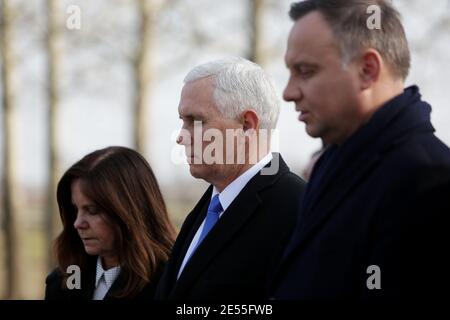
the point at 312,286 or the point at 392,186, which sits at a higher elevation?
the point at 392,186

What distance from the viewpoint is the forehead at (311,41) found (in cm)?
276

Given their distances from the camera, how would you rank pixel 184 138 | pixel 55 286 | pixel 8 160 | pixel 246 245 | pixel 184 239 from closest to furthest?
pixel 246 245, pixel 184 138, pixel 184 239, pixel 55 286, pixel 8 160

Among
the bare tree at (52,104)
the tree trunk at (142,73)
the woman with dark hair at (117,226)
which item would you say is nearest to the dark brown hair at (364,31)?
the woman with dark hair at (117,226)

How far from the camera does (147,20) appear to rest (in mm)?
13602

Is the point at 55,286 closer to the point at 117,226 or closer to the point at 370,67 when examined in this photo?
the point at 117,226

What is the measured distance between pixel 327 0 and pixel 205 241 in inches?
45.2

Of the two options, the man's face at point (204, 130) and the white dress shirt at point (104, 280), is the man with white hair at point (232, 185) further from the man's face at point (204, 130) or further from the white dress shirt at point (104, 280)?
the white dress shirt at point (104, 280)

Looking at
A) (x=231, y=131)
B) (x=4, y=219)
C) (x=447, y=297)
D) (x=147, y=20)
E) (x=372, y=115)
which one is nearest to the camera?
(x=447, y=297)

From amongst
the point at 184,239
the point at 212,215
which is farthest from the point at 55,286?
the point at 212,215

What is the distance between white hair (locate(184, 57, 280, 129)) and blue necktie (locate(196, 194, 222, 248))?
1.19 feet

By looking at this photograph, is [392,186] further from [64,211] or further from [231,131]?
[64,211]

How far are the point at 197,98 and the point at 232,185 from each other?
1.26 feet

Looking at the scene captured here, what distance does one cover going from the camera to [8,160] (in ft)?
53.2

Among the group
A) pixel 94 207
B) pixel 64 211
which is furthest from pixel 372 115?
pixel 64 211
